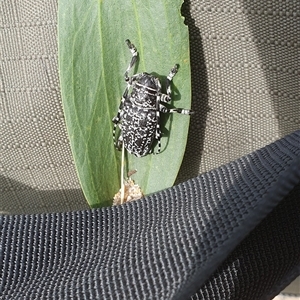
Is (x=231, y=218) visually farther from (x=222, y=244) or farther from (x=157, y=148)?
(x=157, y=148)

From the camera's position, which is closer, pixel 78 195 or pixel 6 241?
pixel 6 241

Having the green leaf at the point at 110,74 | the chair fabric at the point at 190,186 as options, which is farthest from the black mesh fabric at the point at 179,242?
the green leaf at the point at 110,74

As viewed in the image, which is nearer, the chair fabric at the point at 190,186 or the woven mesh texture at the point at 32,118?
the chair fabric at the point at 190,186

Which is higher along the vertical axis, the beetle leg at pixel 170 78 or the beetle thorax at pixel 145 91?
the beetle leg at pixel 170 78

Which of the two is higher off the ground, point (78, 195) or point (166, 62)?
point (166, 62)

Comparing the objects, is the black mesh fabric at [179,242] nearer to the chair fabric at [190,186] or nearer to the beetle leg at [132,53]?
the chair fabric at [190,186]

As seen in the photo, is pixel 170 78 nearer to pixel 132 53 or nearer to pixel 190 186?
pixel 132 53

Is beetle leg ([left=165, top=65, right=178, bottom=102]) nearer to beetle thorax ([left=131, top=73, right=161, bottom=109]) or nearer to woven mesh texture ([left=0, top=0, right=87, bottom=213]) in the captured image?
beetle thorax ([left=131, top=73, right=161, bottom=109])

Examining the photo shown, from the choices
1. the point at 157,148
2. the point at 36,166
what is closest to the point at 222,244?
the point at 157,148
